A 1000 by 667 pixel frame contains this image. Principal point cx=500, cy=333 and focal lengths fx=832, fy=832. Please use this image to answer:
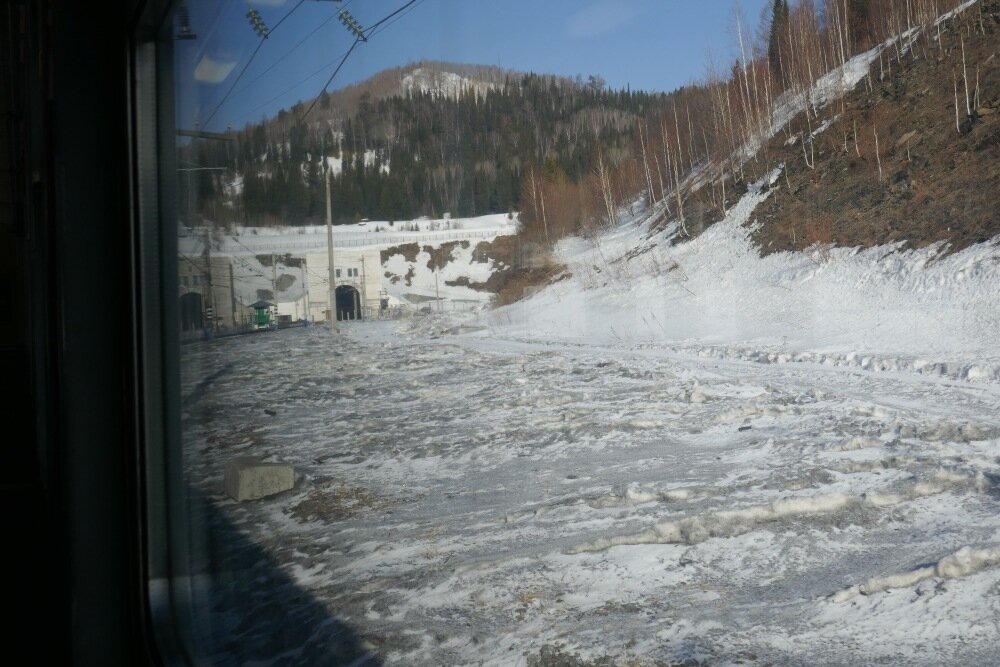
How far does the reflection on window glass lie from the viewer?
67 cm

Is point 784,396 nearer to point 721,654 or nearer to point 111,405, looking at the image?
point 721,654

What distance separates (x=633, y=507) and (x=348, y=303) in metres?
0.56

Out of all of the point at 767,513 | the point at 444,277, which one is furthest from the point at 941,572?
the point at 444,277

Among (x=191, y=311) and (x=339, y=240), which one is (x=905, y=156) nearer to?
(x=339, y=240)

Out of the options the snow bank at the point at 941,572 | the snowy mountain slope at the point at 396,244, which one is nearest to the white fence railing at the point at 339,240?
the snowy mountain slope at the point at 396,244

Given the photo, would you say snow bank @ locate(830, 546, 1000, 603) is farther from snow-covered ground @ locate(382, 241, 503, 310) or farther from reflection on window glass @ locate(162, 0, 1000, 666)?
snow-covered ground @ locate(382, 241, 503, 310)

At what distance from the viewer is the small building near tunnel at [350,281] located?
117 centimetres

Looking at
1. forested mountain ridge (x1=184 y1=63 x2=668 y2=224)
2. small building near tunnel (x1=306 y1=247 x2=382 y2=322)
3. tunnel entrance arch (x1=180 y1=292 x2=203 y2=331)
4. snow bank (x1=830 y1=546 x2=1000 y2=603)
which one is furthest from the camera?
tunnel entrance arch (x1=180 y1=292 x2=203 y2=331)

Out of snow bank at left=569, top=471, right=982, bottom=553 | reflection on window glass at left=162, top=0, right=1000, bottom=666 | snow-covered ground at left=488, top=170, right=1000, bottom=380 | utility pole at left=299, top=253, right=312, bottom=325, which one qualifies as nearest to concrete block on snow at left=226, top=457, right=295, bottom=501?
reflection on window glass at left=162, top=0, right=1000, bottom=666

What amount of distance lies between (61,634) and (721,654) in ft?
6.76

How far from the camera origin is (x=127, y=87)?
6.48 ft

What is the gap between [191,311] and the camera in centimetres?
197

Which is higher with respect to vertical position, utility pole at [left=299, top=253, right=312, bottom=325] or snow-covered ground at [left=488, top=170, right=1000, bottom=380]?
utility pole at [left=299, top=253, right=312, bottom=325]

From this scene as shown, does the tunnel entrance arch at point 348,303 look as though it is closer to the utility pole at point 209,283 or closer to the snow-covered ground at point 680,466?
the snow-covered ground at point 680,466
